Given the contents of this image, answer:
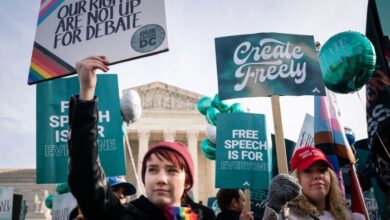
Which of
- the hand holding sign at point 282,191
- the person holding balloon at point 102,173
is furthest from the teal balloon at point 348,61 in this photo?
the person holding balloon at point 102,173

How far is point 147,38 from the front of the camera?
2.91 meters

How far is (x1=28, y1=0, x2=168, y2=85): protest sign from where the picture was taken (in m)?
2.85

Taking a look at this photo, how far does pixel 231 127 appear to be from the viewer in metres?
6.08

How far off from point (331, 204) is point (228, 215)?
5.40ft

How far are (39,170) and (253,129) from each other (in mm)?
3218

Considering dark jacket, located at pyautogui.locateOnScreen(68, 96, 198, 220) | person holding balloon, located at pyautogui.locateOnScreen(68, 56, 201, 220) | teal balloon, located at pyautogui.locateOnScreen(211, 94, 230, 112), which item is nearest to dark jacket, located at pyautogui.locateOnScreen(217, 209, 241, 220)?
person holding balloon, located at pyautogui.locateOnScreen(68, 56, 201, 220)

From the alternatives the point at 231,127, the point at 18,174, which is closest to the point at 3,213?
the point at 231,127

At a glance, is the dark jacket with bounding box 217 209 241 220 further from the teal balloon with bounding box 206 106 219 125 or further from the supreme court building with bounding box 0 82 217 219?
the supreme court building with bounding box 0 82 217 219

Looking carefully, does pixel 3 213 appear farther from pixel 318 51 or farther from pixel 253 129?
pixel 318 51

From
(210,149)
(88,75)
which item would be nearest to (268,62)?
(88,75)

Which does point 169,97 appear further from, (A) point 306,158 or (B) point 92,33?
(A) point 306,158

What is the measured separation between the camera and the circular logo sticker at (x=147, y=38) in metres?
2.78

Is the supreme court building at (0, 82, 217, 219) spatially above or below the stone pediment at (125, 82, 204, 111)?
below

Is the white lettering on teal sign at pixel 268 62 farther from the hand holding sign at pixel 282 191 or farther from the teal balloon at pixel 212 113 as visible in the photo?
the teal balloon at pixel 212 113
